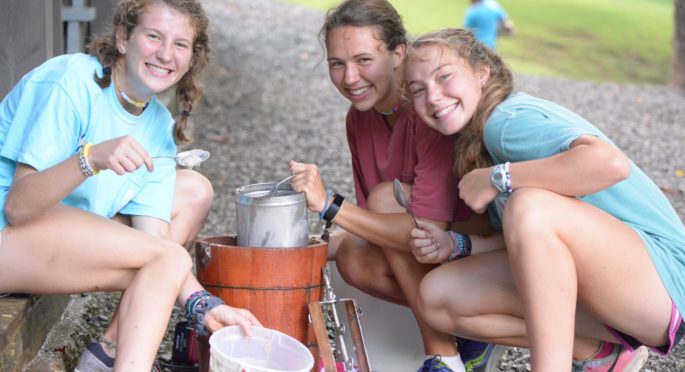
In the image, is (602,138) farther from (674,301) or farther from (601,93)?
(601,93)

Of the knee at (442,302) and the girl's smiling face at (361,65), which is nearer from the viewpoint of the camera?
the knee at (442,302)

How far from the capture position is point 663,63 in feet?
63.0

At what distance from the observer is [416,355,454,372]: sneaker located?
127 inches

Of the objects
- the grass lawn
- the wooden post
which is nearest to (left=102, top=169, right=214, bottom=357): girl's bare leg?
the wooden post

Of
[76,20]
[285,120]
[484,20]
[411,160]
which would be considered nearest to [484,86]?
[411,160]

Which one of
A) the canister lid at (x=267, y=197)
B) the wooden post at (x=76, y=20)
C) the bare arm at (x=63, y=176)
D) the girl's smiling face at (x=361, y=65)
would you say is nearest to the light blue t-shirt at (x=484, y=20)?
the wooden post at (x=76, y=20)

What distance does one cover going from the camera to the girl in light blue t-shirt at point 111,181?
2777mm

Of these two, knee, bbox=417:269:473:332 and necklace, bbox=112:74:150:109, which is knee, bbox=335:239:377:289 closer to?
knee, bbox=417:269:473:332

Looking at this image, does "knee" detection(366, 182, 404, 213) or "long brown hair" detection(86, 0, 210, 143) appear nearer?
"long brown hair" detection(86, 0, 210, 143)

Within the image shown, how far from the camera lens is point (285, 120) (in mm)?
8781

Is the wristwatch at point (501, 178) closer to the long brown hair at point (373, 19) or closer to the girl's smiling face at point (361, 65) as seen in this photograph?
the girl's smiling face at point (361, 65)

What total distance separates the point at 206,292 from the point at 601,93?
9.34 metres

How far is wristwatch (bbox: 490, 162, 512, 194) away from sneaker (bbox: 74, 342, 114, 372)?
1296mm

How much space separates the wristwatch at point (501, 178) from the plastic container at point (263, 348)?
29.3 inches
